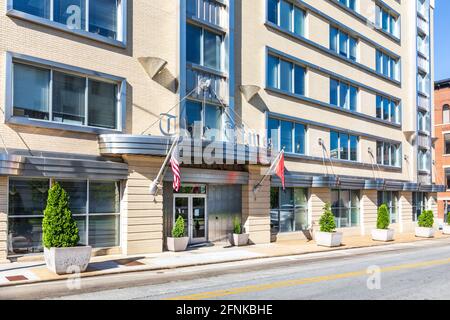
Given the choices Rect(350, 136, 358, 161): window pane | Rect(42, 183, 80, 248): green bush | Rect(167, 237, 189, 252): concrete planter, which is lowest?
Rect(167, 237, 189, 252): concrete planter

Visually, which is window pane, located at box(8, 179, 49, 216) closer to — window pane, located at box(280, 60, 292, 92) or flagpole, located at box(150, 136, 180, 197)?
flagpole, located at box(150, 136, 180, 197)

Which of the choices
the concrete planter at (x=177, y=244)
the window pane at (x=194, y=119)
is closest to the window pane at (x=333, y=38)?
the window pane at (x=194, y=119)

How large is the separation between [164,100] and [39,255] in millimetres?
7597

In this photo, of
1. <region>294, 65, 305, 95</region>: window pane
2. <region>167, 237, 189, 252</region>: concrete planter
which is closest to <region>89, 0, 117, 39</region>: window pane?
<region>167, 237, 189, 252</region>: concrete planter

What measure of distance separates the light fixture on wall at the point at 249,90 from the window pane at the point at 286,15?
526 centimetres

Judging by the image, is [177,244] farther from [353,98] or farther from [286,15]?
[353,98]

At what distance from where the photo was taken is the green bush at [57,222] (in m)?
13.1

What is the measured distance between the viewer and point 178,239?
1856cm

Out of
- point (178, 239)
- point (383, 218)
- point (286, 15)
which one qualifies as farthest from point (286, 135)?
point (178, 239)

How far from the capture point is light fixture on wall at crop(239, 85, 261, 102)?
74.1ft

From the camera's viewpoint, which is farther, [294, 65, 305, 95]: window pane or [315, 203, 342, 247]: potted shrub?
[294, 65, 305, 95]: window pane

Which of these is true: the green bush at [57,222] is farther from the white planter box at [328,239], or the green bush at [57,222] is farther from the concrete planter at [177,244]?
the white planter box at [328,239]

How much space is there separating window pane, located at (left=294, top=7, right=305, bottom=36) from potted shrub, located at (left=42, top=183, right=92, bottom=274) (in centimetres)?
1834
